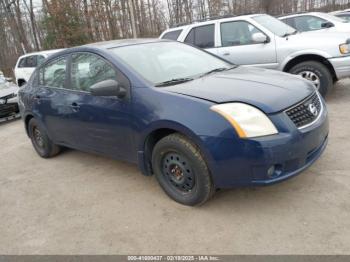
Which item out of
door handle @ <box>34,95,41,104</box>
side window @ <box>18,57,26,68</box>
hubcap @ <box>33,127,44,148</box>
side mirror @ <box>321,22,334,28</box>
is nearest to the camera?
door handle @ <box>34,95,41,104</box>

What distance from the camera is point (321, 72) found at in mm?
6215

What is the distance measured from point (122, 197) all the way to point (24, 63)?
11.0m

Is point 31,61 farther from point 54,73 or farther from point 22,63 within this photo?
point 54,73

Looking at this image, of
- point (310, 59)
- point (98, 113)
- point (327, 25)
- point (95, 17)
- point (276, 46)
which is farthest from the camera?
point (95, 17)

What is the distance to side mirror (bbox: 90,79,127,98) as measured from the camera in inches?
134

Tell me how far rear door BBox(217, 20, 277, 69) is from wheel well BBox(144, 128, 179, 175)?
4.00 metres

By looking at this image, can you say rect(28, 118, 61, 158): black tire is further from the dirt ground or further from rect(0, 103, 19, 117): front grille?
rect(0, 103, 19, 117): front grille

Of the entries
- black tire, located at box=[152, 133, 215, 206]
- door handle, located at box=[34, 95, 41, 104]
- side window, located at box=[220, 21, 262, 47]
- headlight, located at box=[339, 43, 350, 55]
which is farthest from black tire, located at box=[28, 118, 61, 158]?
headlight, located at box=[339, 43, 350, 55]

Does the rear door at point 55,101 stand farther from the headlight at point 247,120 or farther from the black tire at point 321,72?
the black tire at point 321,72

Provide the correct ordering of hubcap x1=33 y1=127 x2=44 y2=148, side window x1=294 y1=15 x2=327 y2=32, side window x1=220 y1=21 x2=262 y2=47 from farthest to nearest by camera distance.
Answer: side window x1=294 y1=15 x2=327 y2=32
side window x1=220 y1=21 x2=262 y2=47
hubcap x1=33 y1=127 x2=44 y2=148

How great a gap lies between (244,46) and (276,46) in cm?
65

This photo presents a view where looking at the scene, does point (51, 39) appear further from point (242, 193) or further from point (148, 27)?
point (242, 193)

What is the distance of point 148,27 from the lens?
27219 mm

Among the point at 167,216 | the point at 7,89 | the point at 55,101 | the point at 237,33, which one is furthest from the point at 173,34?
the point at 167,216
